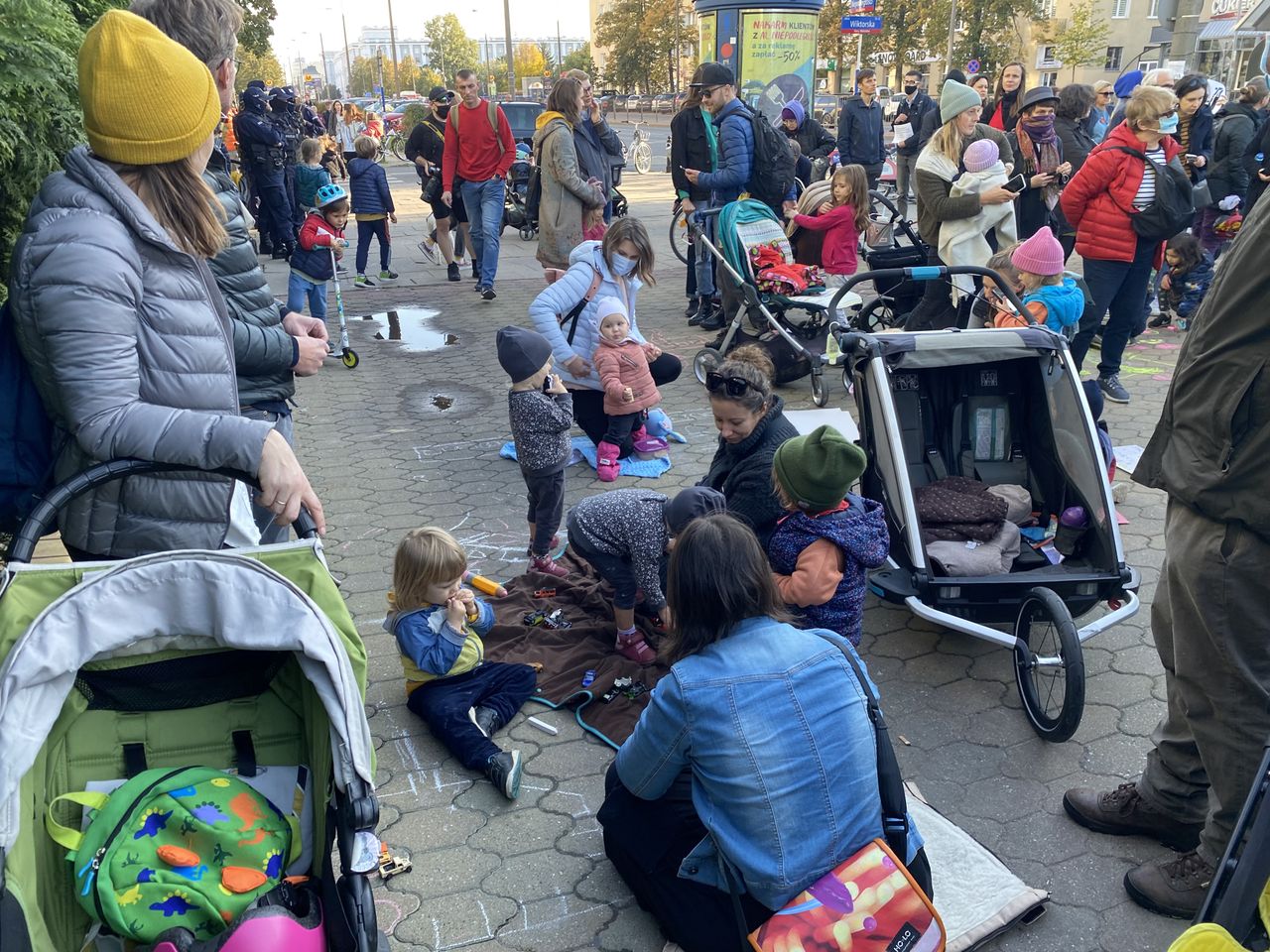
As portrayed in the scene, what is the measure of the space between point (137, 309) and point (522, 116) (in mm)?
18524

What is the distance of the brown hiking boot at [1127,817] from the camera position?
2992mm

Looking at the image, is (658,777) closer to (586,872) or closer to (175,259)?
(586,872)

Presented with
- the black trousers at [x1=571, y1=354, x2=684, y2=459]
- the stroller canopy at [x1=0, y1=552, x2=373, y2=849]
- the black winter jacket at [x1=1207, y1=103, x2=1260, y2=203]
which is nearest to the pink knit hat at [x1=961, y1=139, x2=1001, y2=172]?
the black trousers at [x1=571, y1=354, x2=684, y2=459]

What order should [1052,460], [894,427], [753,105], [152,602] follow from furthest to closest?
[753,105], [1052,460], [894,427], [152,602]

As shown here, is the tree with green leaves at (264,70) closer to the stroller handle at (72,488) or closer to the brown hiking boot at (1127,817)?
the stroller handle at (72,488)

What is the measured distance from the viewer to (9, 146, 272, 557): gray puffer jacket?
81.4 inches

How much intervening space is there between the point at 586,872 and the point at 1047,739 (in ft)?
5.55

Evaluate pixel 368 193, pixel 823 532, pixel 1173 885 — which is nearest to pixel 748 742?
pixel 823 532

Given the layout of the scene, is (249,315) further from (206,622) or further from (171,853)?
(171,853)

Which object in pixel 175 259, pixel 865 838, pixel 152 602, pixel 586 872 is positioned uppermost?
pixel 175 259

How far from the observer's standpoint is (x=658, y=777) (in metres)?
2.56

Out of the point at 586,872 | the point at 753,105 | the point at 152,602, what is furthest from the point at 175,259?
the point at 753,105

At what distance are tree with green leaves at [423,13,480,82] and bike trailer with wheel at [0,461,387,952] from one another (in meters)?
87.7

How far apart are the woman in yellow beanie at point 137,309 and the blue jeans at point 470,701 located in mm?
1391
